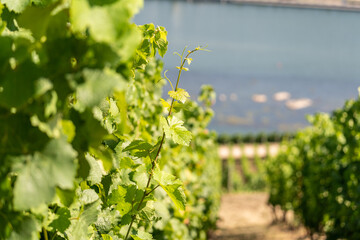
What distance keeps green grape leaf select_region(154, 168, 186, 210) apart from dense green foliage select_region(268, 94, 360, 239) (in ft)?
10.3

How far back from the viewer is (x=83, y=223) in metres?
1.04

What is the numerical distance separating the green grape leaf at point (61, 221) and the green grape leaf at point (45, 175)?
1.17 feet

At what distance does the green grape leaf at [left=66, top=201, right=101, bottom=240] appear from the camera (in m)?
1.02

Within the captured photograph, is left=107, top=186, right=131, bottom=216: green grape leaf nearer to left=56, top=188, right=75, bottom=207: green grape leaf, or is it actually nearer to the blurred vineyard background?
the blurred vineyard background

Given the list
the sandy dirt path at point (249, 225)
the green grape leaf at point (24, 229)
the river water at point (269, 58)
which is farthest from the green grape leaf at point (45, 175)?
the river water at point (269, 58)

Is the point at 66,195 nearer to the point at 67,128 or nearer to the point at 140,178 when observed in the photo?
the point at 67,128

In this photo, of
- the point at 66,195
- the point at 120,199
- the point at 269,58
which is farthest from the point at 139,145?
the point at 269,58

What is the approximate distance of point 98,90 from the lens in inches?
25.2

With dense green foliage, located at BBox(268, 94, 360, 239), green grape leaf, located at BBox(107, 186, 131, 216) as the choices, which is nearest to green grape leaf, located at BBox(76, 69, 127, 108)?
green grape leaf, located at BBox(107, 186, 131, 216)

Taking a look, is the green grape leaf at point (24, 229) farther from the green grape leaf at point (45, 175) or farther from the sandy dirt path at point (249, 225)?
the sandy dirt path at point (249, 225)

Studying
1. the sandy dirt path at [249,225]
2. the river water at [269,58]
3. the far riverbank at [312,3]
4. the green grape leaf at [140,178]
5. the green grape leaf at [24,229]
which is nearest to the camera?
the green grape leaf at [24,229]

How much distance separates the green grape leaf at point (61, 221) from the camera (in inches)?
38.5

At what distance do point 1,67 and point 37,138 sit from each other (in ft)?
0.47

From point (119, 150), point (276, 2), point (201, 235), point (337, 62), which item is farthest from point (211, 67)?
point (119, 150)
